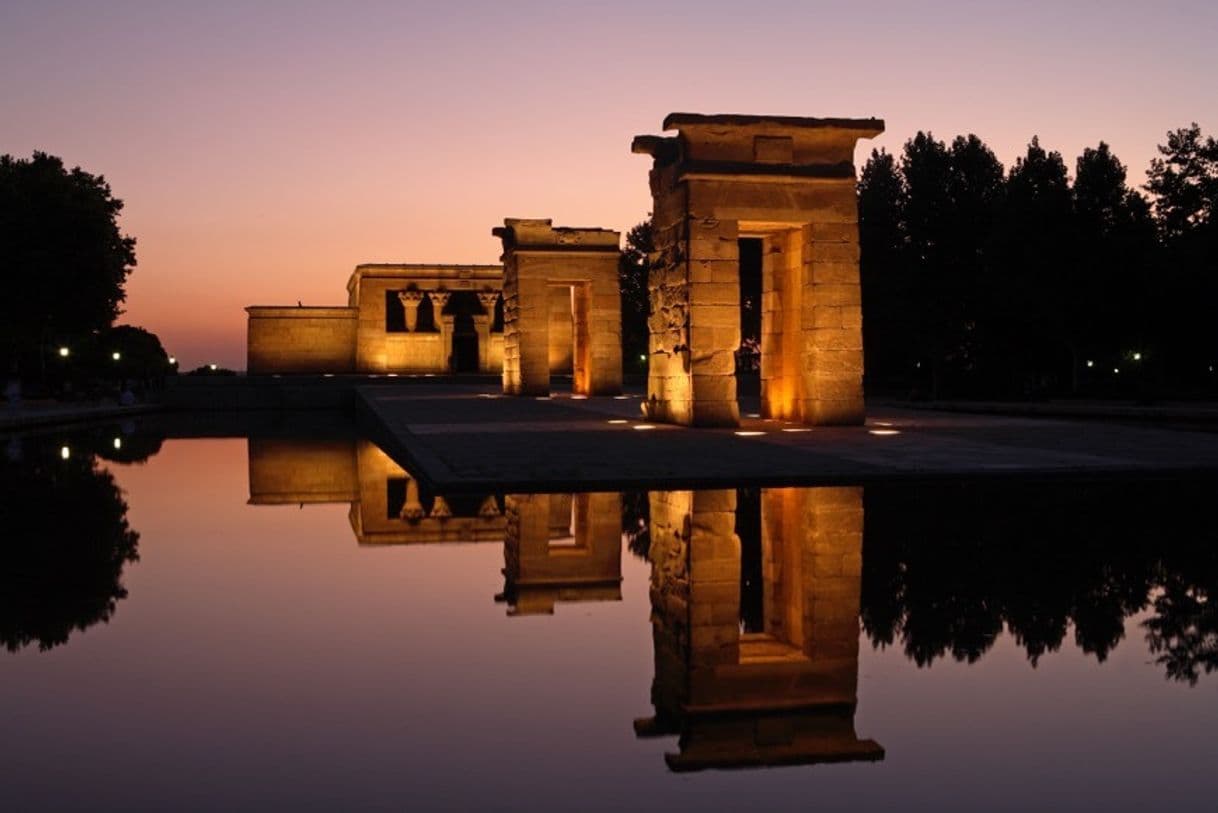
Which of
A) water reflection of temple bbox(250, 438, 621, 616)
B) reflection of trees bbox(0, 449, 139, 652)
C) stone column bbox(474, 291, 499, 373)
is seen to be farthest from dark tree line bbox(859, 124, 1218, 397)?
reflection of trees bbox(0, 449, 139, 652)

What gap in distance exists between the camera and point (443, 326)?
5447cm

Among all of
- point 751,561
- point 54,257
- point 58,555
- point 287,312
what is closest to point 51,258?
point 54,257

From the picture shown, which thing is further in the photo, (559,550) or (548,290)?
(548,290)

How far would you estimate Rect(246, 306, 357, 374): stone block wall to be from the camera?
184 ft

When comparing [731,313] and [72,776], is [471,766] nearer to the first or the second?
[72,776]

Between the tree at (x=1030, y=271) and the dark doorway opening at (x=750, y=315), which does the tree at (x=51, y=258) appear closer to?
the dark doorway opening at (x=750, y=315)

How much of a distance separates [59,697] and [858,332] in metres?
16.9

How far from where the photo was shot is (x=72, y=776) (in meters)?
3.65

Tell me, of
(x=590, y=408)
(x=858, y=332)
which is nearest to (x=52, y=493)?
(x=858, y=332)

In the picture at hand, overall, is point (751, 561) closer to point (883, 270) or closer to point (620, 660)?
point (620, 660)

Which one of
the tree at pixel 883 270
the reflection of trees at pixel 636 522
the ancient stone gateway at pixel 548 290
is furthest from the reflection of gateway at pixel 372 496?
the tree at pixel 883 270

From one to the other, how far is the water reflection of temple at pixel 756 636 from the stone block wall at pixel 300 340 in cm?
4912

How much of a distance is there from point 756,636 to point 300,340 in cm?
5344

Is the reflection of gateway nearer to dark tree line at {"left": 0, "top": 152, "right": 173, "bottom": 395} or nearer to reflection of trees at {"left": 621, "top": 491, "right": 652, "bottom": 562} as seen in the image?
reflection of trees at {"left": 621, "top": 491, "right": 652, "bottom": 562}
